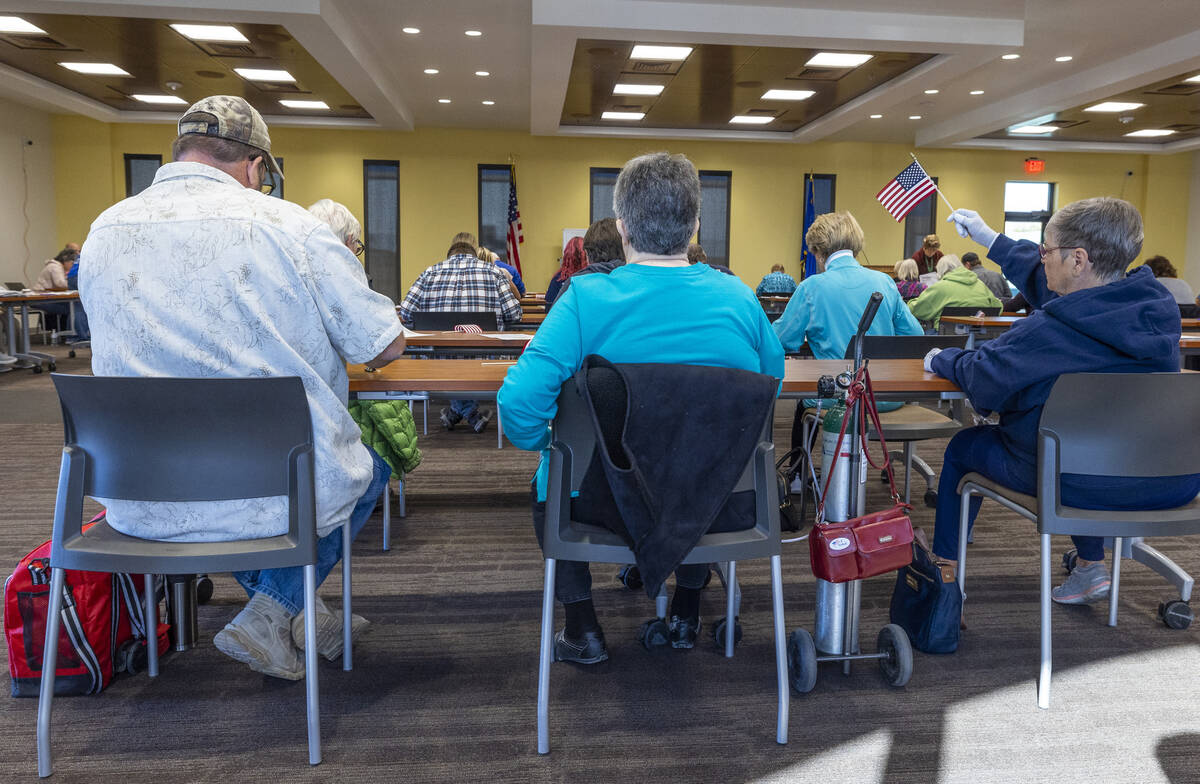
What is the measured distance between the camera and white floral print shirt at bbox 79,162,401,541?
162cm

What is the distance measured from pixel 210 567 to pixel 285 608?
41 cm

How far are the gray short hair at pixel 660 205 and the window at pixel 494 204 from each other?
1120 centimetres

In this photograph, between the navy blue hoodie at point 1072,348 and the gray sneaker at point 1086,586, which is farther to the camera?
the gray sneaker at point 1086,586

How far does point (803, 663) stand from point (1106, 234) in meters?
1.25

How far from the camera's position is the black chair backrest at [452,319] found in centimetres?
446

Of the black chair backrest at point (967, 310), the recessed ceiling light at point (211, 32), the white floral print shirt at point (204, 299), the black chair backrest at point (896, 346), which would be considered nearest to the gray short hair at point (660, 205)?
the white floral print shirt at point (204, 299)

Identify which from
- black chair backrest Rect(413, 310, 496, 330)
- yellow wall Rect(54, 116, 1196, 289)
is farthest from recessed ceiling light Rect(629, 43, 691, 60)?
yellow wall Rect(54, 116, 1196, 289)

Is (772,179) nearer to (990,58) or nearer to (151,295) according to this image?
(990,58)

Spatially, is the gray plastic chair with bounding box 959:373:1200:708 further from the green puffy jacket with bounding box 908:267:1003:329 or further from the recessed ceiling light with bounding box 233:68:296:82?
the recessed ceiling light with bounding box 233:68:296:82

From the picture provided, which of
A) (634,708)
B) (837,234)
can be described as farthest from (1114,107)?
(634,708)

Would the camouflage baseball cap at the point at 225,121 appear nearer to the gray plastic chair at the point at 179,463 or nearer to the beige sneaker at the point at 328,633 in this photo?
the gray plastic chair at the point at 179,463

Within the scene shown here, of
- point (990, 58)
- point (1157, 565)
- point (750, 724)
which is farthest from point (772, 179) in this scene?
point (750, 724)

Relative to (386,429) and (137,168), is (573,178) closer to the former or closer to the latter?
(137,168)

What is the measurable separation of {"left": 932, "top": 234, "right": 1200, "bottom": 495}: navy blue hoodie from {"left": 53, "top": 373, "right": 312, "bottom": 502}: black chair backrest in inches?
60.7
